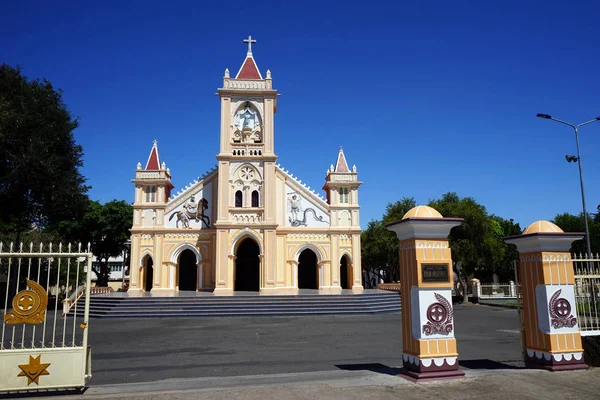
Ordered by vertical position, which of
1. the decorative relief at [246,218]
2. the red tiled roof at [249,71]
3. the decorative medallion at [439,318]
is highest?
the red tiled roof at [249,71]

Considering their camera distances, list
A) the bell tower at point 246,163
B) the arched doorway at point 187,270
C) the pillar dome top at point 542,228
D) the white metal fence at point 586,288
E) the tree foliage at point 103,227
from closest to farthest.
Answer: the pillar dome top at point 542,228
the white metal fence at point 586,288
the bell tower at point 246,163
the arched doorway at point 187,270
the tree foliage at point 103,227

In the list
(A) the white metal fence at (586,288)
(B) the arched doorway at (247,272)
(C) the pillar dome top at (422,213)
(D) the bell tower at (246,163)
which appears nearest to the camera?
(C) the pillar dome top at (422,213)

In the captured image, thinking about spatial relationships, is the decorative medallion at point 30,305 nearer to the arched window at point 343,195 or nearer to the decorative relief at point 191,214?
the decorative relief at point 191,214

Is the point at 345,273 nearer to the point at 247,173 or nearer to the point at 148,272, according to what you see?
the point at 247,173

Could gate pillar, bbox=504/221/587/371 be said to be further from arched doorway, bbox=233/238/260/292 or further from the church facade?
arched doorway, bbox=233/238/260/292

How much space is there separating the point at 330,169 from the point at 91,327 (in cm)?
2015

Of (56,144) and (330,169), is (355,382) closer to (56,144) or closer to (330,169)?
(56,144)

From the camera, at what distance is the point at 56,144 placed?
25125mm

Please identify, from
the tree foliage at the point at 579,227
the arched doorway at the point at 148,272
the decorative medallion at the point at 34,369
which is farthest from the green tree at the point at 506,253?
the decorative medallion at the point at 34,369

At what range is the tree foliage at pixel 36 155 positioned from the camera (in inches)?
880

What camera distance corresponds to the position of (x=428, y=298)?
301 inches

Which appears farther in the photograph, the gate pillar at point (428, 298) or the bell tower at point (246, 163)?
the bell tower at point (246, 163)

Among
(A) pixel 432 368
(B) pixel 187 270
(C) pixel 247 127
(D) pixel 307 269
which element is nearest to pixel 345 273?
(D) pixel 307 269

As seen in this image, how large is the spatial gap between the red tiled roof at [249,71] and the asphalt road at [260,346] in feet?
66.3
